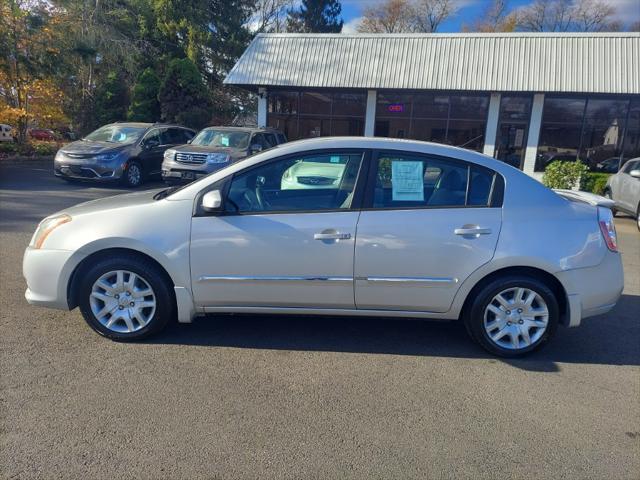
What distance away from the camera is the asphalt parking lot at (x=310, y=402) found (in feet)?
8.03

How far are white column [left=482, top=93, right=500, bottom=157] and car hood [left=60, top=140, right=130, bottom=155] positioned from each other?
41.9 ft

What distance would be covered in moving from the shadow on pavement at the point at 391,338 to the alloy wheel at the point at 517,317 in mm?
185

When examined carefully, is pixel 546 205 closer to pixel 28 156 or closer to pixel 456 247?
pixel 456 247

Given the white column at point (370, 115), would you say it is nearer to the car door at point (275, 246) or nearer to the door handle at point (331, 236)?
the car door at point (275, 246)

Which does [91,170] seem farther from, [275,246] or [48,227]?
[275,246]

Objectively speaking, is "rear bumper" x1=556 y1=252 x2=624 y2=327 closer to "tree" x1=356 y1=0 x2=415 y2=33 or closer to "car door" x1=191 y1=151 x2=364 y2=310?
"car door" x1=191 y1=151 x2=364 y2=310

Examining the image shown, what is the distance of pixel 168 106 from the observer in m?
20.7

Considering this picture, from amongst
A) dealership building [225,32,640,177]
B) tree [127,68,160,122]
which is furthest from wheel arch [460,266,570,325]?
tree [127,68,160,122]

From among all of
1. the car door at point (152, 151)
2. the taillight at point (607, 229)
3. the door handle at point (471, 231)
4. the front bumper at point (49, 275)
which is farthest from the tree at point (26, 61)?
the taillight at point (607, 229)

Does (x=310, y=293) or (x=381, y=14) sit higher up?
(x=381, y=14)

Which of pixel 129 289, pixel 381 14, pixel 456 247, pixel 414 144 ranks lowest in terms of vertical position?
pixel 129 289

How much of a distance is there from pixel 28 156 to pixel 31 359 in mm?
16391

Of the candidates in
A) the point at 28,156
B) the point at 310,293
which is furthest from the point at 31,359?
the point at 28,156

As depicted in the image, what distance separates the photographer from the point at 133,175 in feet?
39.9
